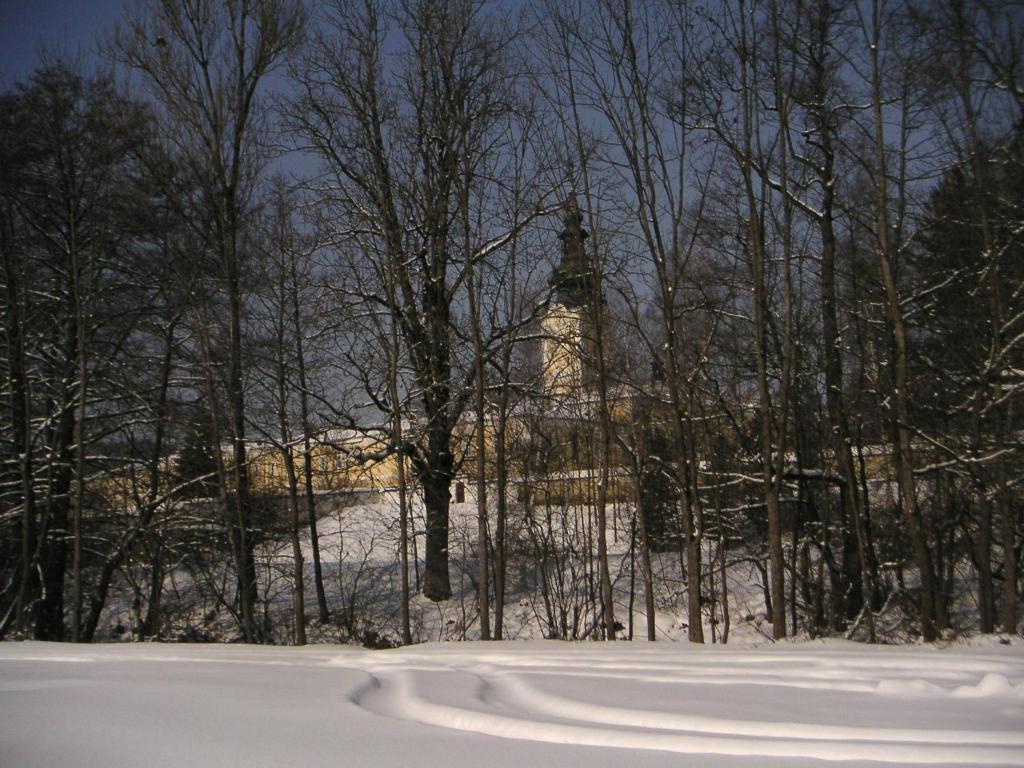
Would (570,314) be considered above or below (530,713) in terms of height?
above

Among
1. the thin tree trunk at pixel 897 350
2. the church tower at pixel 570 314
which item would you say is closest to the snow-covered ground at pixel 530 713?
the thin tree trunk at pixel 897 350

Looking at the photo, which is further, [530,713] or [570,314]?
[570,314]

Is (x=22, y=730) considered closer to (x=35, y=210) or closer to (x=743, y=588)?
(x=35, y=210)

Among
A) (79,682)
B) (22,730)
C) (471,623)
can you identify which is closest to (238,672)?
(79,682)

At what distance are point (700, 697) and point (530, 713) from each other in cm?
84

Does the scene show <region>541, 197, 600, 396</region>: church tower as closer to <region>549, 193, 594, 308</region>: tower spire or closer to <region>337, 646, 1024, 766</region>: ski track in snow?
<region>549, 193, 594, 308</region>: tower spire

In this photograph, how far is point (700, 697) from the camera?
3.87 m

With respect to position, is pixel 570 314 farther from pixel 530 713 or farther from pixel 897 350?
pixel 530 713

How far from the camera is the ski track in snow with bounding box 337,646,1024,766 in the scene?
286cm

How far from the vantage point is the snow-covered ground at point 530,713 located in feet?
9.23

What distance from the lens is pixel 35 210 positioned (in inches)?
599

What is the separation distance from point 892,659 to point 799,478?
1063 centimetres

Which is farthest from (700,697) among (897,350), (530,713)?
(897,350)

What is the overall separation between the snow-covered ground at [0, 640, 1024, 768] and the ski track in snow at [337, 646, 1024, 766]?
1 cm
